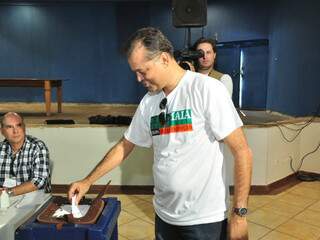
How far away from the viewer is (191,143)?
1.10m

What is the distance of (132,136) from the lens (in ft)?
4.43

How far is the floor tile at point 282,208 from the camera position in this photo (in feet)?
9.22

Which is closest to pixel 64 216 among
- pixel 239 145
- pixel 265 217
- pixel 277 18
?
pixel 239 145

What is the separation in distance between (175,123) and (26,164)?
1271 millimetres

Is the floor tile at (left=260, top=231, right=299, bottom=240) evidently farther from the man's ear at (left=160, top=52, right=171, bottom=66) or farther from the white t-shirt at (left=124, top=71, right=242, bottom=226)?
the man's ear at (left=160, top=52, right=171, bottom=66)

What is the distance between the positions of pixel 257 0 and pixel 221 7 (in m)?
0.84

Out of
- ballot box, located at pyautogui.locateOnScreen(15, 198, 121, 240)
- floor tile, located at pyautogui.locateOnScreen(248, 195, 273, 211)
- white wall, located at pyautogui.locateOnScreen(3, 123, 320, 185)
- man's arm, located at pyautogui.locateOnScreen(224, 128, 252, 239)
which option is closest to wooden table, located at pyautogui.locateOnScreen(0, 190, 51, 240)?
ballot box, located at pyautogui.locateOnScreen(15, 198, 121, 240)

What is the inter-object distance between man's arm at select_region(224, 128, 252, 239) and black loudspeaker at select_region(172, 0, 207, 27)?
191 centimetres

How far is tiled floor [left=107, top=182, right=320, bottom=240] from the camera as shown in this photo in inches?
95.9

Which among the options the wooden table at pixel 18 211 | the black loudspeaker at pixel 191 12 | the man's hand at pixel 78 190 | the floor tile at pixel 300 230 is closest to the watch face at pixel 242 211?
the man's hand at pixel 78 190

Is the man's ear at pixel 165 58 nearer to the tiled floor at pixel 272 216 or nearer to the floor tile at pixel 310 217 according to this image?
the tiled floor at pixel 272 216

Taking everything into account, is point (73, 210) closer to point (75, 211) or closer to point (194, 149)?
point (75, 211)

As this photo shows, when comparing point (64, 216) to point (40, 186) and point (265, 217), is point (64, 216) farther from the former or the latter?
point (265, 217)

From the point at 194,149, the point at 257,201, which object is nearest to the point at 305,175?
the point at 257,201
